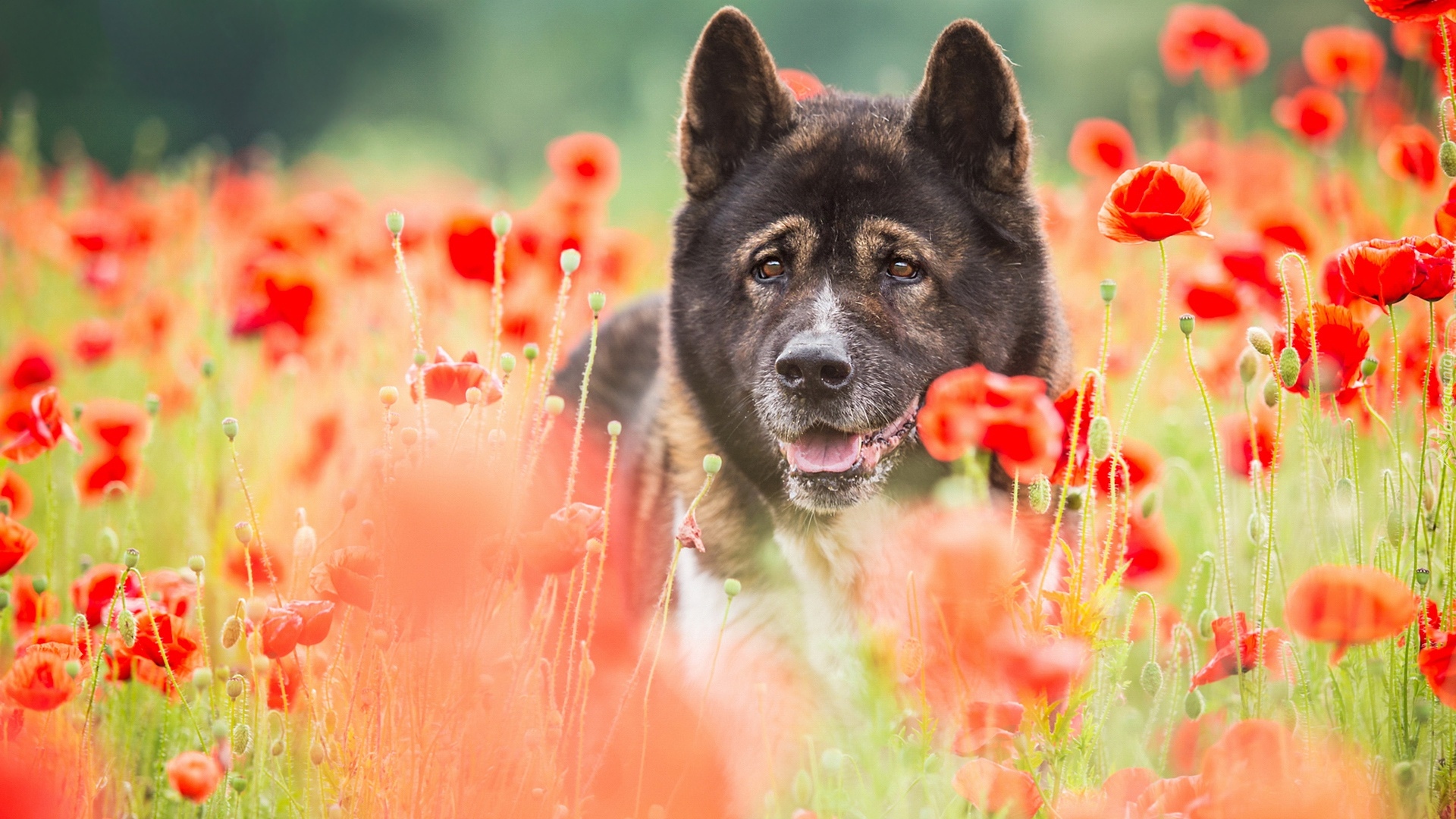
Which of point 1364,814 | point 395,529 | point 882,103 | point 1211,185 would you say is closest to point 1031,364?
point 882,103

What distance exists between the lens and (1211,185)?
14.0 feet

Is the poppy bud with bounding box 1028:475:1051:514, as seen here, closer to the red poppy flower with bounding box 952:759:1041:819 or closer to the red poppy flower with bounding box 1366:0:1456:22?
the red poppy flower with bounding box 952:759:1041:819

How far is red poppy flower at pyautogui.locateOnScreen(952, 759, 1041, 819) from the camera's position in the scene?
1.46m

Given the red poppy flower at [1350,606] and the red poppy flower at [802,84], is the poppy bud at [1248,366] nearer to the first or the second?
the red poppy flower at [1350,606]

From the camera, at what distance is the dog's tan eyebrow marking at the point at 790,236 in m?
2.69

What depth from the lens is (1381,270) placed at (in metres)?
1.71

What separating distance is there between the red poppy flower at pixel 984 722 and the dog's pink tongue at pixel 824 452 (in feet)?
3.32

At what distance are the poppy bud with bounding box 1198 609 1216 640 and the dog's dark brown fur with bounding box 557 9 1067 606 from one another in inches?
29.9

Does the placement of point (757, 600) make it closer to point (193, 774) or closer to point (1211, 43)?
point (193, 774)

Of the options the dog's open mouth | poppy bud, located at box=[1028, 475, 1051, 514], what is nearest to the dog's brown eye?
the dog's open mouth

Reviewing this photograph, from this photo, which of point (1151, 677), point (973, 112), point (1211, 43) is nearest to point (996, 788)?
point (1151, 677)

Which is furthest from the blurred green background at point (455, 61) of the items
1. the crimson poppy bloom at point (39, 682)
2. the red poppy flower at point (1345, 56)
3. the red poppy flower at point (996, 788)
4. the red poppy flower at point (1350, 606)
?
the red poppy flower at point (1350, 606)

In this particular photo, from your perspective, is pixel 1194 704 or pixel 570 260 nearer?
pixel 1194 704

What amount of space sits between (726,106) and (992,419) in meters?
1.73
